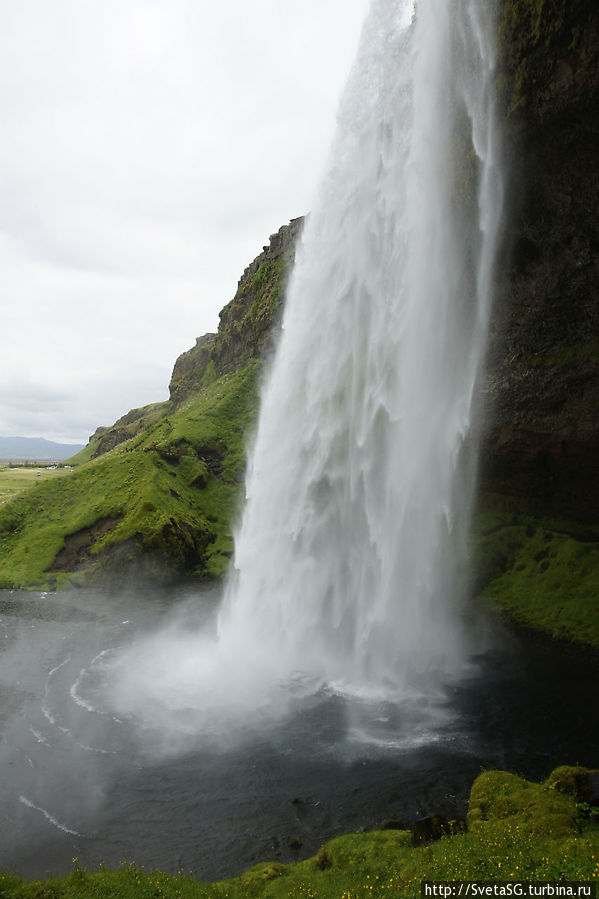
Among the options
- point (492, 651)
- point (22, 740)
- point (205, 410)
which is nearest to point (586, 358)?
point (492, 651)

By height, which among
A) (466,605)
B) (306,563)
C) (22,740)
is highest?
(306,563)

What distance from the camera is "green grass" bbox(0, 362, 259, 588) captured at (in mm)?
50906

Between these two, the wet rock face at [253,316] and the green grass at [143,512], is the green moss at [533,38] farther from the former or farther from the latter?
the wet rock face at [253,316]

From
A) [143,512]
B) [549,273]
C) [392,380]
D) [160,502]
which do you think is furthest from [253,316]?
[549,273]

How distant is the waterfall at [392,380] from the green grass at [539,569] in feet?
21.8

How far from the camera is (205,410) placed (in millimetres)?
80250

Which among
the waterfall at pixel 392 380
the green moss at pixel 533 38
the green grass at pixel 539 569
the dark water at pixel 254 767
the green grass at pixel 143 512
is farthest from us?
the green grass at pixel 143 512

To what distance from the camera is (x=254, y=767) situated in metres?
19.6

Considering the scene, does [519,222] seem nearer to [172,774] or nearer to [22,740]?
[172,774]

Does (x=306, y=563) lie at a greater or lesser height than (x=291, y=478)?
lesser

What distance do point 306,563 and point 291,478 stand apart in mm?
5622

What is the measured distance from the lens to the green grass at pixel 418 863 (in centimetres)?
1066

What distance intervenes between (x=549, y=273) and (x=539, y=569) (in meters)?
20.7

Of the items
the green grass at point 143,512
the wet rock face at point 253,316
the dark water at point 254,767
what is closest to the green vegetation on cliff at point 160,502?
the green grass at point 143,512
